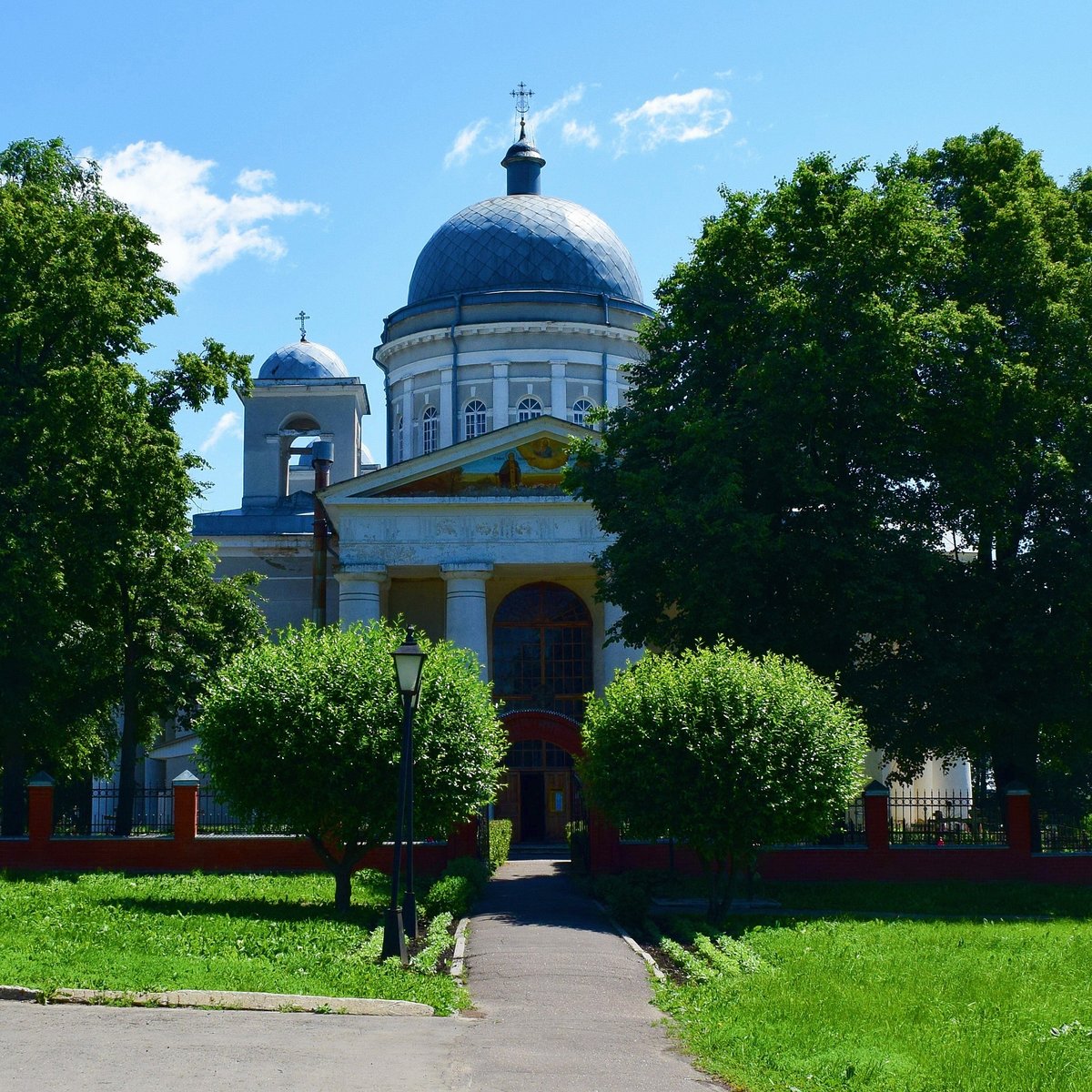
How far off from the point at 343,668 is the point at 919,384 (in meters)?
12.9

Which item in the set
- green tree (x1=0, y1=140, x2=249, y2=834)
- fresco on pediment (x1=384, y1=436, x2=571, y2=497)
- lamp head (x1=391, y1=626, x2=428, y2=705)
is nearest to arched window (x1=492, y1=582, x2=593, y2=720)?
fresco on pediment (x1=384, y1=436, x2=571, y2=497)

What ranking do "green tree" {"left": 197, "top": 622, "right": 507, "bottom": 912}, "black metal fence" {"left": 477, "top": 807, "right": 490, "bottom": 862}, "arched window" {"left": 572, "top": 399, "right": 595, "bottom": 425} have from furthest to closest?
"arched window" {"left": 572, "top": 399, "right": 595, "bottom": 425} < "black metal fence" {"left": 477, "top": 807, "right": 490, "bottom": 862} < "green tree" {"left": 197, "top": 622, "right": 507, "bottom": 912}

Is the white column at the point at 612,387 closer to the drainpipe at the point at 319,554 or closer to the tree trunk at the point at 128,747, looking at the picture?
the drainpipe at the point at 319,554

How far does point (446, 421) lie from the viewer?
48188 mm

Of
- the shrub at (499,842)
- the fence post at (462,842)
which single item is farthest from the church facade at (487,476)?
the fence post at (462,842)

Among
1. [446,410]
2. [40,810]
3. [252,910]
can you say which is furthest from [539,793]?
[252,910]

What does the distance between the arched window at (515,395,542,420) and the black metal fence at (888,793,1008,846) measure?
71.9 feet

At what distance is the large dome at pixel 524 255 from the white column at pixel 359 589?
13744mm

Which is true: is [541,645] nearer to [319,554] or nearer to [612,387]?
[319,554]

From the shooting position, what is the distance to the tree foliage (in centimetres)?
2731

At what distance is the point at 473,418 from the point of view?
48375 millimetres

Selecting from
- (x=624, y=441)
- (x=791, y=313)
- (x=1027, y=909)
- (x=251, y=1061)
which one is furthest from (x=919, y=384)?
(x=251, y=1061)

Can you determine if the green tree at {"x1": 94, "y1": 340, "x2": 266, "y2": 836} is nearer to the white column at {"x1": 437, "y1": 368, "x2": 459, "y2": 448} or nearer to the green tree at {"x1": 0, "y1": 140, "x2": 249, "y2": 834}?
the green tree at {"x1": 0, "y1": 140, "x2": 249, "y2": 834}

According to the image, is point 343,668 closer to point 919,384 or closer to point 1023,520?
point 919,384
